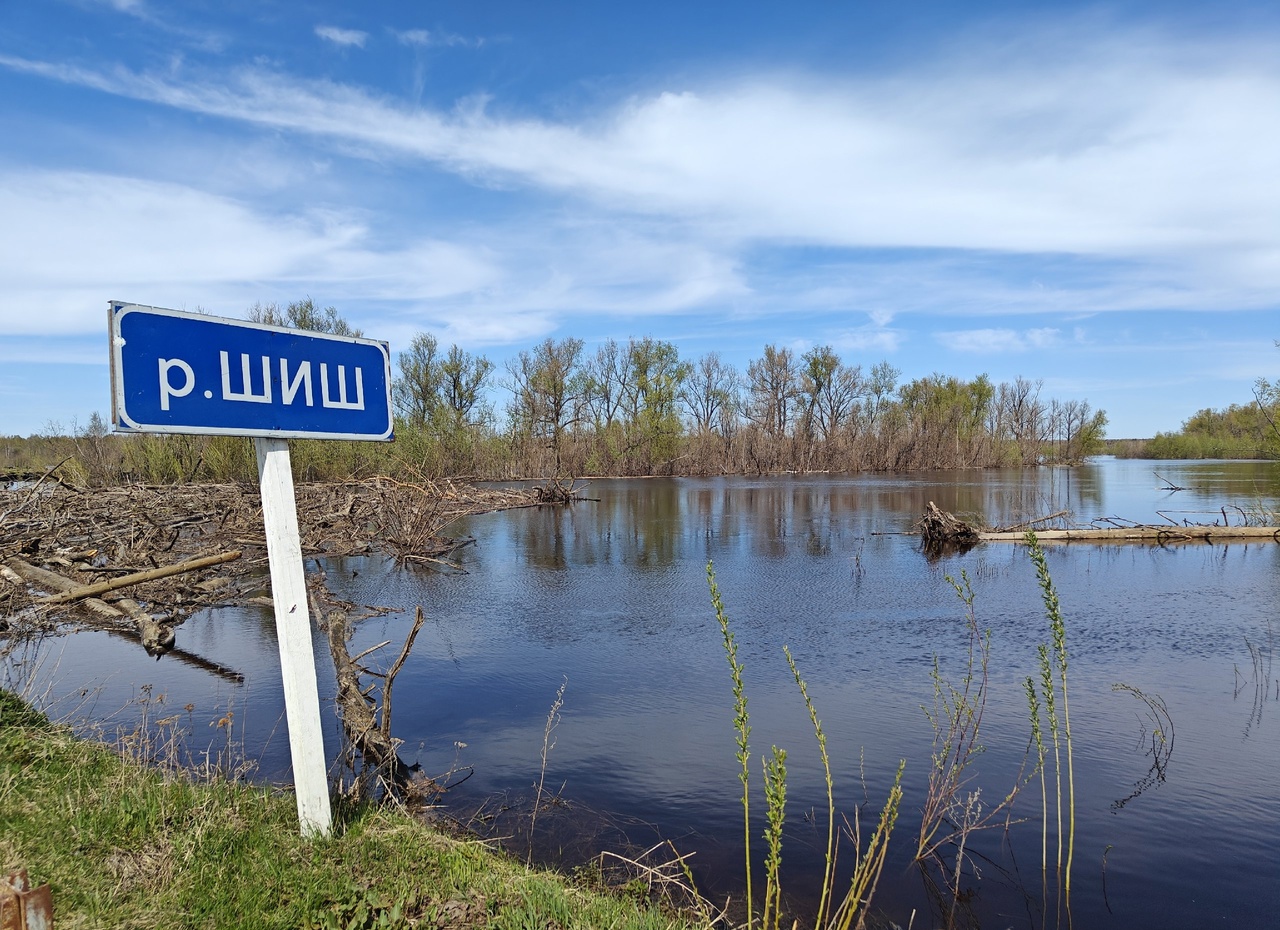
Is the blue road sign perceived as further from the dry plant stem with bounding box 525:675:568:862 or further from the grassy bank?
the dry plant stem with bounding box 525:675:568:862

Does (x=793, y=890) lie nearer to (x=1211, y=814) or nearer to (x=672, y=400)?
(x=1211, y=814)

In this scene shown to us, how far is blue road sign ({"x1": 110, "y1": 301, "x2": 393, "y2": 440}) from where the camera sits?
288 centimetres

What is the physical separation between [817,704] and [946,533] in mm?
11949

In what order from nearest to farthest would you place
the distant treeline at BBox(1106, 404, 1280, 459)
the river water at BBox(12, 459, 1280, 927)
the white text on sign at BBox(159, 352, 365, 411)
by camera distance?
the white text on sign at BBox(159, 352, 365, 411), the river water at BBox(12, 459, 1280, 927), the distant treeline at BBox(1106, 404, 1280, 459)

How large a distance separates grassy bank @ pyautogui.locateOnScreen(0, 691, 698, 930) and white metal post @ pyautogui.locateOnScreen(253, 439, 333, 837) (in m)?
0.40

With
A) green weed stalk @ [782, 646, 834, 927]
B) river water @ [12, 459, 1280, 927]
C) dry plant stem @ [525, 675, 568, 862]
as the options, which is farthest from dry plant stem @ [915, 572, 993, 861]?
dry plant stem @ [525, 675, 568, 862]

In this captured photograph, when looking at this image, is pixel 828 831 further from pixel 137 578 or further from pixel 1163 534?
pixel 1163 534

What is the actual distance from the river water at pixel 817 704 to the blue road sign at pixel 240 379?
9.56 ft

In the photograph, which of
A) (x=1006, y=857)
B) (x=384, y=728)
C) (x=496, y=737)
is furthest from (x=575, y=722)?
(x=1006, y=857)

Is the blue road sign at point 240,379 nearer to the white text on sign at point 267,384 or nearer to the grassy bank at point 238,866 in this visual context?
the white text on sign at point 267,384

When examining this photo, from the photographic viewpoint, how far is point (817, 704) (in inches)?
291

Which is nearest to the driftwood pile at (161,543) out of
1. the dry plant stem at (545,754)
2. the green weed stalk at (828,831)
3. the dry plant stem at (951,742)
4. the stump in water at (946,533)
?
the dry plant stem at (545,754)

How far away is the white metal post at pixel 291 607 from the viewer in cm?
331

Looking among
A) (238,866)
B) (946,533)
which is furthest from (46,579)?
(946,533)
